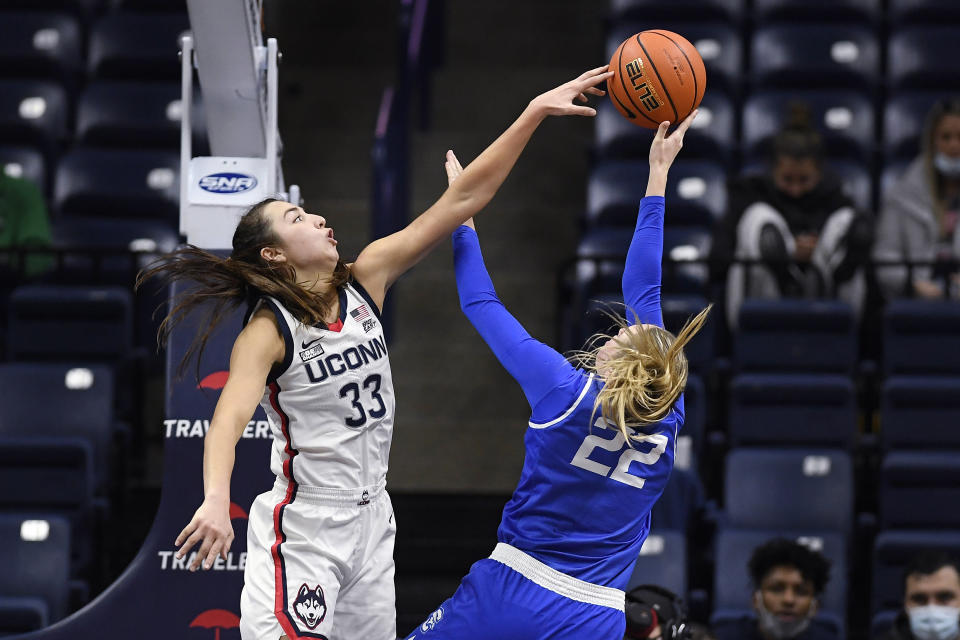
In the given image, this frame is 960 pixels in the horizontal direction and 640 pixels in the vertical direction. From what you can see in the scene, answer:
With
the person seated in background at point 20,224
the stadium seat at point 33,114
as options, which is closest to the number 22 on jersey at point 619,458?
the person seated in background at point 20,224

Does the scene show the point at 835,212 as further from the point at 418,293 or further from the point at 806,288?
the point at 418,293

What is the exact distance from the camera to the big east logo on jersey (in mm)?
5574

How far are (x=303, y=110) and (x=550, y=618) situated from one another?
7.17m

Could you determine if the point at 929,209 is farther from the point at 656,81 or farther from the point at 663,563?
the point at 656,81

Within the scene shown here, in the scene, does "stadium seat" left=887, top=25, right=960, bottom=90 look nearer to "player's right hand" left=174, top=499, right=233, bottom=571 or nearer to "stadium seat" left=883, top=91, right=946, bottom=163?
"stadium seat" left=883, top=91, right=946, bottom=163

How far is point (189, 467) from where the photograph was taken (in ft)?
18.3

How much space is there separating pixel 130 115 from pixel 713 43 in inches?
148

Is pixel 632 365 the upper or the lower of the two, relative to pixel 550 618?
upper

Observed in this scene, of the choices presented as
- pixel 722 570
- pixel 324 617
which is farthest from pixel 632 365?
pixel 722 570

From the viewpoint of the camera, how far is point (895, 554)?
23.4ft

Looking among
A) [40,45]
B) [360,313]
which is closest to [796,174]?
[360,313]

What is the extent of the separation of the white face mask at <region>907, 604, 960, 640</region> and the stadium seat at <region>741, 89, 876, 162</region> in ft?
12.2

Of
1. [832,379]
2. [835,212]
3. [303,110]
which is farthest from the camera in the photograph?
[303,110]

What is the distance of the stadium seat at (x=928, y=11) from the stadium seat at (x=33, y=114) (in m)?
5.57
